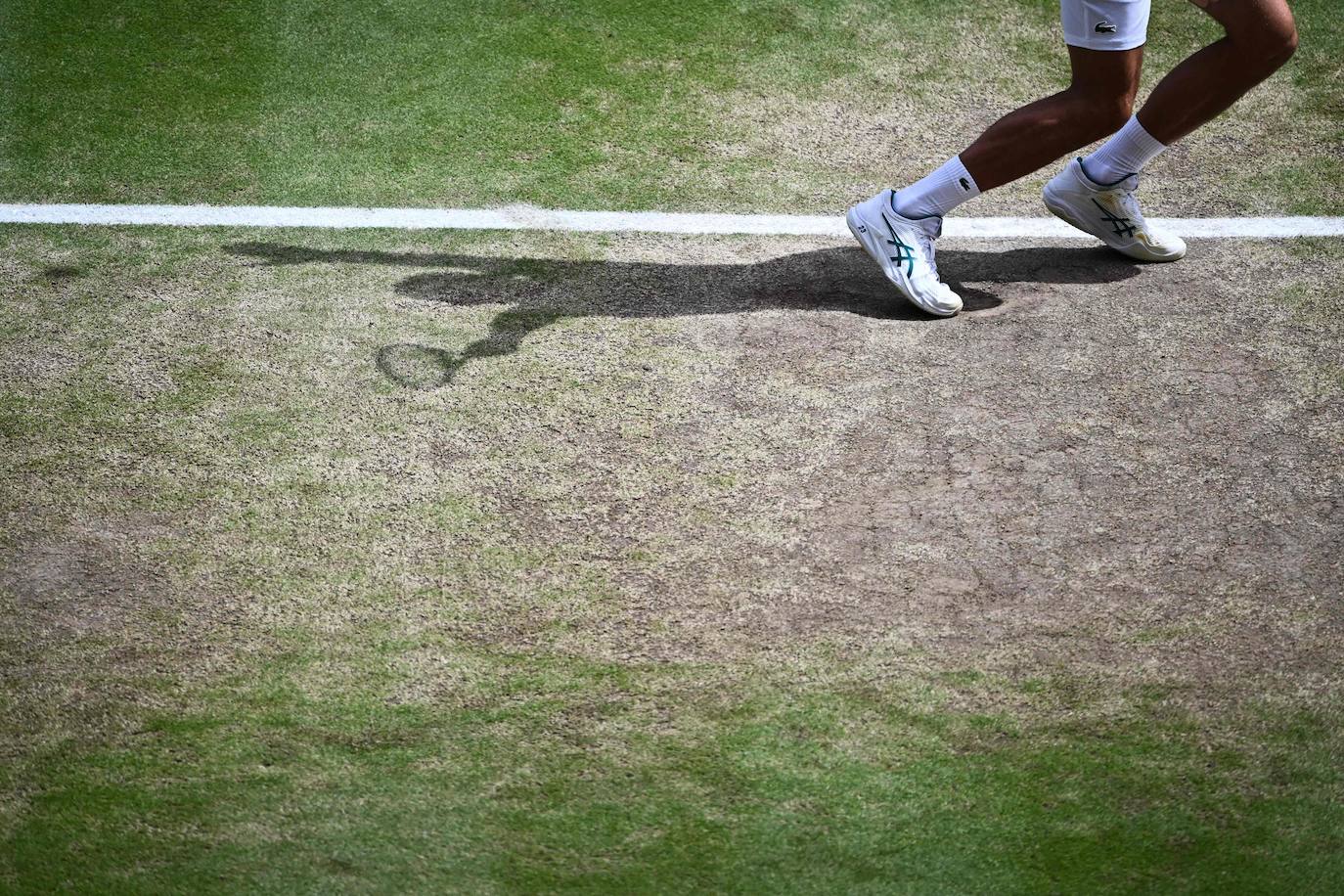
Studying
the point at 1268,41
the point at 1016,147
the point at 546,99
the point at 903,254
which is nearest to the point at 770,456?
the point at 903,254

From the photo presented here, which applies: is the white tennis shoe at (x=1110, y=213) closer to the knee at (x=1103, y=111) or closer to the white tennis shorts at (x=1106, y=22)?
the knee at (x=1103, y=111)

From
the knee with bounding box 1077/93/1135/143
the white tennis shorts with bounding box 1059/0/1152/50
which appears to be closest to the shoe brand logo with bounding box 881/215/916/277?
the knee with bounding box 1077/93/1135/143

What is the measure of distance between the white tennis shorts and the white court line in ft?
3.19

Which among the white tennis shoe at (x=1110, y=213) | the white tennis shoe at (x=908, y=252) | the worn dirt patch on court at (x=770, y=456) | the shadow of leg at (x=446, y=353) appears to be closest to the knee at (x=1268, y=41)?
the white tennis shoe at (x=1110, y=213)

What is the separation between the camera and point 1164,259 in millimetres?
4629

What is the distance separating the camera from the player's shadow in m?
4.41

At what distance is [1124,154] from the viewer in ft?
14.3

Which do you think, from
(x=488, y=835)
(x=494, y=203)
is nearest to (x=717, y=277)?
(x=494, y=203)

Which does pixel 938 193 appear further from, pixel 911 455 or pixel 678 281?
pixel 911 455

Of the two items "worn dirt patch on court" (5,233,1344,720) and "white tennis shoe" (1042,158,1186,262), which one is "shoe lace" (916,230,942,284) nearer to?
"worn dirt patch on court" (5,233,1344,720)

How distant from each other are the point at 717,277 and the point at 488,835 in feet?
8.01

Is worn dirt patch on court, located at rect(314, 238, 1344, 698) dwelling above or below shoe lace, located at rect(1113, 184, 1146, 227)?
below

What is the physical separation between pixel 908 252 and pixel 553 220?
1.37 metres

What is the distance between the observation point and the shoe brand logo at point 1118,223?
14.8 ft
